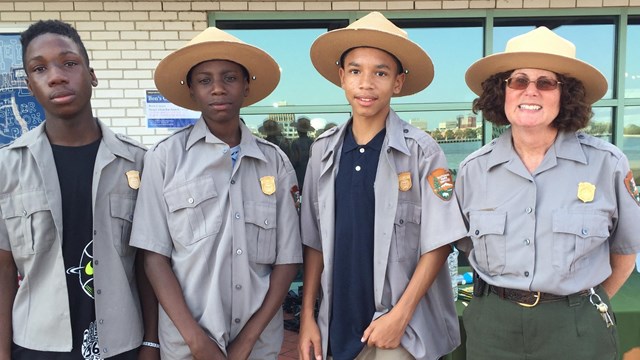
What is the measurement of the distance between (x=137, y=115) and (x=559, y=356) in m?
3.87

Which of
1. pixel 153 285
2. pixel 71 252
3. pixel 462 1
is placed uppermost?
pixel 462 1

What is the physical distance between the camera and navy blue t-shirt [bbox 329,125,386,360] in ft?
6.56

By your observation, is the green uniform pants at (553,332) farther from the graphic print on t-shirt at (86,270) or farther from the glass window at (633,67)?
the glass window at (633,67)

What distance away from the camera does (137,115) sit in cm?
439

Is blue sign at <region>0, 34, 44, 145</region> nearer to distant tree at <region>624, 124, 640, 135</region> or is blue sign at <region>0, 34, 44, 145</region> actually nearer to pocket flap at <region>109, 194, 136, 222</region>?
pocket flap at <region>109, 194, 136, 222</region>

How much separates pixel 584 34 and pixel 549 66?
3443 mm

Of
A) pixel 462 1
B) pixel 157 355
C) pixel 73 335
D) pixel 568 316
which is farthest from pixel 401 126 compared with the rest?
pixel 462 1

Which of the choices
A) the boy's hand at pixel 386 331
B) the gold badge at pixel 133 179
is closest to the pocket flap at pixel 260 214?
the gold badge at pixel 133 179

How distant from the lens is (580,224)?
1854 mm

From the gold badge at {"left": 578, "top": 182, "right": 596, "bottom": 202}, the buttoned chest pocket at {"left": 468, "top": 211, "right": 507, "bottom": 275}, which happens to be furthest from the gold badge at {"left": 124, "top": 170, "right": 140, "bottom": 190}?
the gold badge at {"left": 578, "top": 182, "right": 596, "bottom": 202}

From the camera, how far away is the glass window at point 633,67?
189 inches

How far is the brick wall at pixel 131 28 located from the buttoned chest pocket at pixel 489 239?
305cm

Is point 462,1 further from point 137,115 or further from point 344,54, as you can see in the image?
point 137,115

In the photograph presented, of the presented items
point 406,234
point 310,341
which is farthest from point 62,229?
point 406,234
